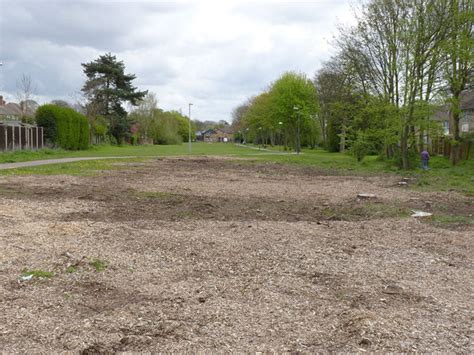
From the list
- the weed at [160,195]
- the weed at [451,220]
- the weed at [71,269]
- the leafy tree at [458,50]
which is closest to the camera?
the weed at [71,269]

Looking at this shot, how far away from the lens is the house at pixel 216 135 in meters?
186

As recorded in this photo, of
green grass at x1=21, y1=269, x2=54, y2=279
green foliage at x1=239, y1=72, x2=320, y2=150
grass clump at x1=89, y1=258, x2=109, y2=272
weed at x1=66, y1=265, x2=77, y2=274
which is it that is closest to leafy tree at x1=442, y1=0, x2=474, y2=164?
grass clump at x1=89, y1=258, x2=109, y2=272

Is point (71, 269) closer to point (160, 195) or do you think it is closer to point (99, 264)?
point (99, 264)

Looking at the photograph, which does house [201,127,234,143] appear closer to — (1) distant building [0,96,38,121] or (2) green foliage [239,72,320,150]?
(1) distant building [0,96,38,121]

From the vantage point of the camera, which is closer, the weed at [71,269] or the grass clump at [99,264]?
the weed at [71,269]

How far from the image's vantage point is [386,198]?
42.0ft

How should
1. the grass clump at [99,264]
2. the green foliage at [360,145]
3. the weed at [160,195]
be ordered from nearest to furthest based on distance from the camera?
the grass clump at [99,264], the weed at [160,195], the green foliage at [360,145]

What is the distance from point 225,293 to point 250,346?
121 centimetres

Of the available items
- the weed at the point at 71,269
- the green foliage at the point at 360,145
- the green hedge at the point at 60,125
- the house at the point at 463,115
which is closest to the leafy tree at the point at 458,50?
the house at the point at 463,115

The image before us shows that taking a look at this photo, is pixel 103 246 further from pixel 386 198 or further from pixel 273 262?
pixel 386 198

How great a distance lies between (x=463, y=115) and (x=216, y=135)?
163 m

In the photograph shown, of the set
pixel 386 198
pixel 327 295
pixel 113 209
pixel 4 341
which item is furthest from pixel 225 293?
pixel 386 198

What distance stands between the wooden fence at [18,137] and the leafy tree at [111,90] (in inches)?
1191

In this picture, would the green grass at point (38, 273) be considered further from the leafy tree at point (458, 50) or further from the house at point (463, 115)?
the house at point (463, 115)
